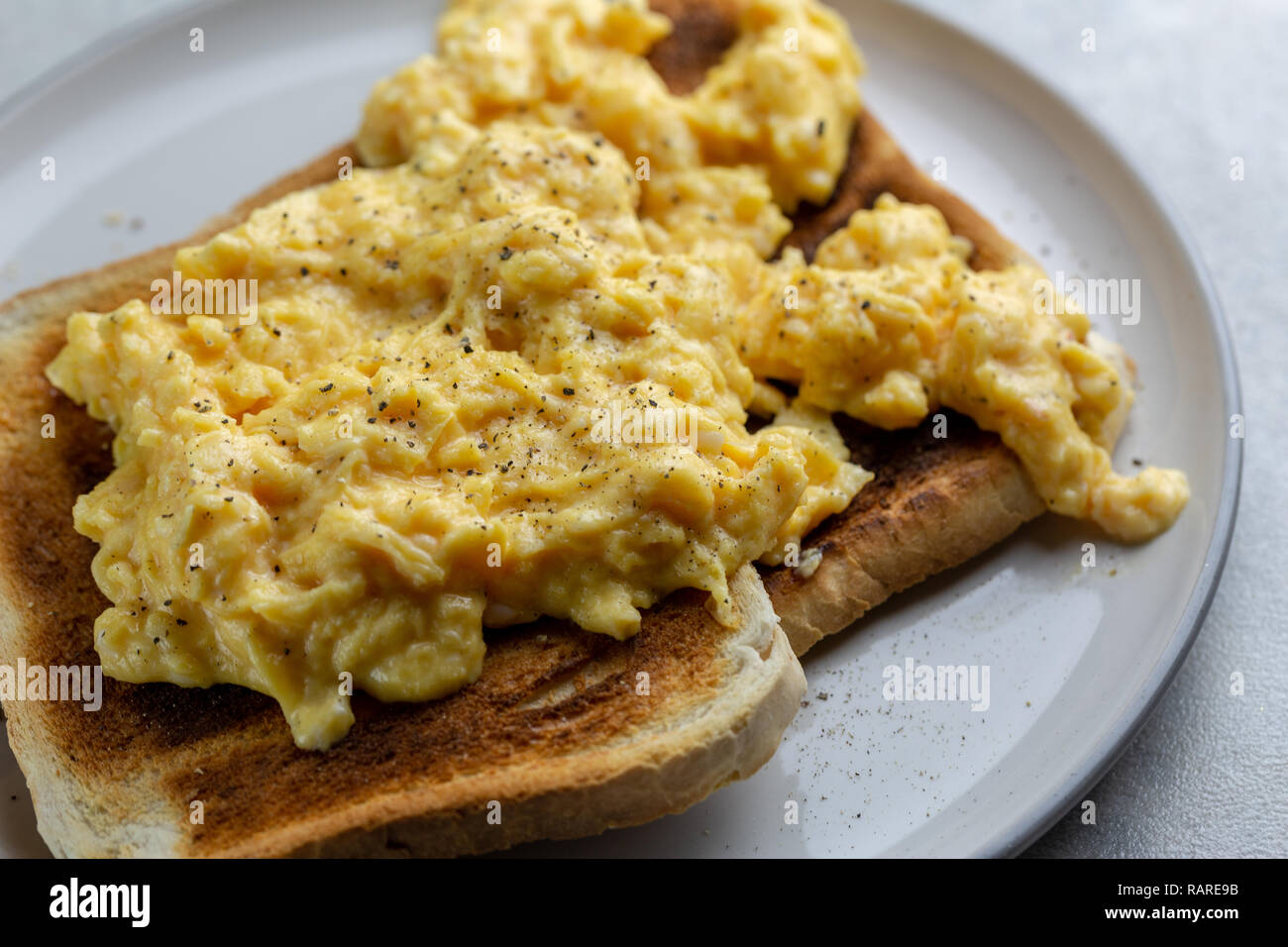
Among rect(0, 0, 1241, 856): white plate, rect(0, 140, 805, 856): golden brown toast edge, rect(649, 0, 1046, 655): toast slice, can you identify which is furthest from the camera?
rect(649, 0, 1046, 655): toast slice

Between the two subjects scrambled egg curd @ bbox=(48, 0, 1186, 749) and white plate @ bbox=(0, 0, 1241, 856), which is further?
white plate @ bbox=(0, 0, 1241, 856)

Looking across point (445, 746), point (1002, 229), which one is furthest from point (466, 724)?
point (1002, 229)

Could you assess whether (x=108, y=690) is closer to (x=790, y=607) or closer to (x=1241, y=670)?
(x=790, y=607)

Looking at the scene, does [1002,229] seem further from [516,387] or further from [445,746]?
[445,746]

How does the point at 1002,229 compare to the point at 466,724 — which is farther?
the point at 1002,229

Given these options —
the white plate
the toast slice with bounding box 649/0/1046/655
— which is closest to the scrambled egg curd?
the toast slice with bounding box 649/0/1046/655

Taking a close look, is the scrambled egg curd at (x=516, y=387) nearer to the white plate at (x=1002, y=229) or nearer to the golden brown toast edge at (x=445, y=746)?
the golden brown toast edge at (x=445, y=746)

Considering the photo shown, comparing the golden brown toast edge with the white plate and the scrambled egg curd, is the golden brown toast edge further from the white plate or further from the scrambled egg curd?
the white plate
